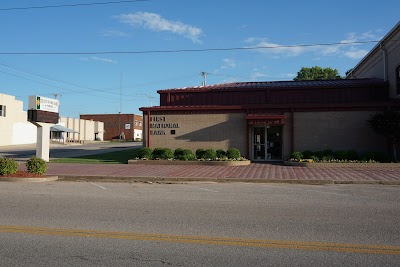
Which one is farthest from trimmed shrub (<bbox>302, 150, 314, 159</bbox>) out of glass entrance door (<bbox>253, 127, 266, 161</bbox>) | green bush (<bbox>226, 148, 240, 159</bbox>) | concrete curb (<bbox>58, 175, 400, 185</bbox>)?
concrete curb (<bbox>58, 175, 400, 185</bbox>)

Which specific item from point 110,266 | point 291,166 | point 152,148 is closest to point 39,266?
point 110,266

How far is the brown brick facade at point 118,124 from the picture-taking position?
92.6 m

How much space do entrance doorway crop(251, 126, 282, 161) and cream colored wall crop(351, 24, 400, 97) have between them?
850 centimetres

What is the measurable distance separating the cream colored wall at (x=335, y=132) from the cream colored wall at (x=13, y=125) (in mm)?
42845

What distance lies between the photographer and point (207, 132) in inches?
958

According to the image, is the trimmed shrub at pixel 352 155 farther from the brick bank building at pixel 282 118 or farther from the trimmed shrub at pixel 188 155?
the trimmed shrub at pixel 188 155

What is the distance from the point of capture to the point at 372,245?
224 inches

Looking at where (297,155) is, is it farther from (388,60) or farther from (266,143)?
(388,60)

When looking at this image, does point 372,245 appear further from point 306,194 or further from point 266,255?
point 306,194

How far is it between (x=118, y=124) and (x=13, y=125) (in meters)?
40.3

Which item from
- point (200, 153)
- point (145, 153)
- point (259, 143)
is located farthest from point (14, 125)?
point (259, 143)

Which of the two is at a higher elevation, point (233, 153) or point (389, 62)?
point (389, 62)

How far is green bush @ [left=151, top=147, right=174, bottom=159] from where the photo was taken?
22.9 m

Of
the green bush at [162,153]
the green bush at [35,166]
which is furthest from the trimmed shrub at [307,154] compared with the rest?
the green bush at [35,166]
